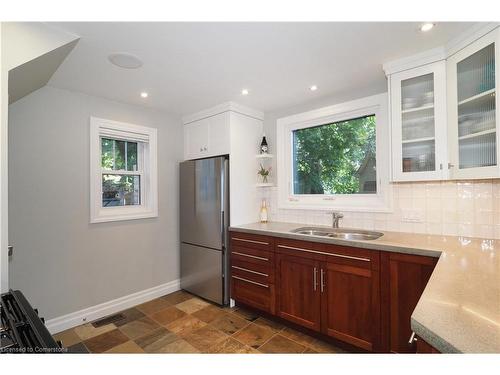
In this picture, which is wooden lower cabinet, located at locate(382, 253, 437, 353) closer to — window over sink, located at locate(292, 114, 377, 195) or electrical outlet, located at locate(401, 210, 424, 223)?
electrical outlet, located at locate(401, 210, 424, 223)

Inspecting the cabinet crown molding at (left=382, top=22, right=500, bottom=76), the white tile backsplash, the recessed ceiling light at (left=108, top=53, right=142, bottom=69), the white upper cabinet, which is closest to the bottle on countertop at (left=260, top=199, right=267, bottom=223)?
the white upper cabinet

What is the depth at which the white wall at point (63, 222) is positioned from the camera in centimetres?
219

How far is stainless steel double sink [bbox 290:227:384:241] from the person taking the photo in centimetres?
236

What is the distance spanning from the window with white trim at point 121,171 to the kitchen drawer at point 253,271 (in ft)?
3.87

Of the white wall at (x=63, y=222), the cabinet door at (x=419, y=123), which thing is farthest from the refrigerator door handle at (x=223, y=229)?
the cabinet door at (x=419, y=123)

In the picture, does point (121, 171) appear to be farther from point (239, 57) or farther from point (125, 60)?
point (239, 57)

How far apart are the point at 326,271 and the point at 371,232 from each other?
0.67 metres

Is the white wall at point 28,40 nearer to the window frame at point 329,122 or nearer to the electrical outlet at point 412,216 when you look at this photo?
the window frame at point 329,122

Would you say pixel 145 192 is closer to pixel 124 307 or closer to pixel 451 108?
pixel 124 307

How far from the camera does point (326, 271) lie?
2.05 meters

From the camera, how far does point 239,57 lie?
187cm

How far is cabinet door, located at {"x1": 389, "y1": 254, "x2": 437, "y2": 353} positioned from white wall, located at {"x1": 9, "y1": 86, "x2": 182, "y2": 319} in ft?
8.34
